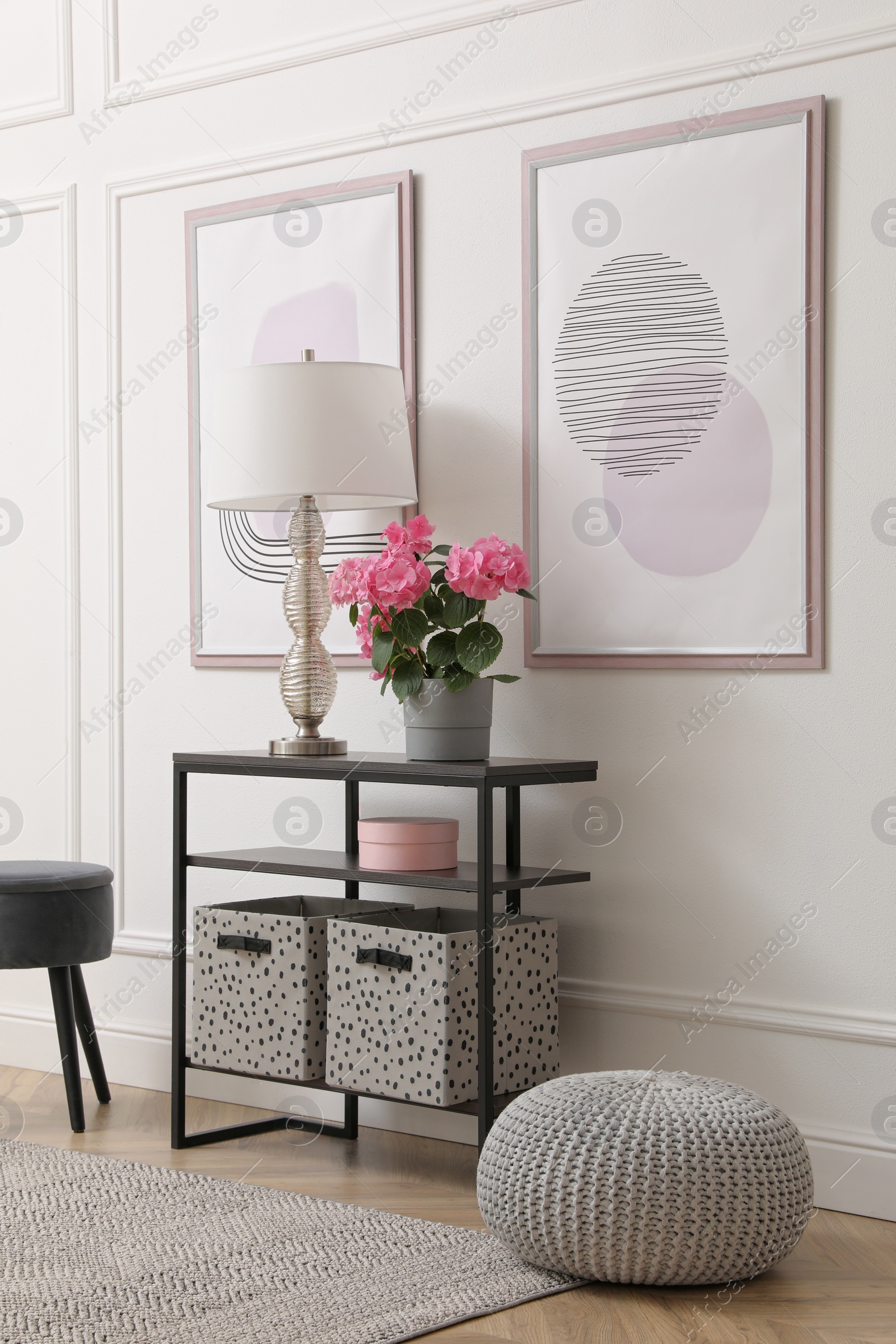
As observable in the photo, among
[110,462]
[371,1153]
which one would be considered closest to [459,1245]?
[371,1153]

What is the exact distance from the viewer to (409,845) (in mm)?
2689

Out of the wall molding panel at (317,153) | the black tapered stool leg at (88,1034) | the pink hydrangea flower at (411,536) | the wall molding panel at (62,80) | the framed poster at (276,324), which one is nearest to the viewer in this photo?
the wall molding panel at (317,153)

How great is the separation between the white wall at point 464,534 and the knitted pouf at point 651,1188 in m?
0.50

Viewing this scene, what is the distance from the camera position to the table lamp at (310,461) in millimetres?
2826

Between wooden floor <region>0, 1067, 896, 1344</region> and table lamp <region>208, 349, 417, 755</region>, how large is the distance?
83 centimetres

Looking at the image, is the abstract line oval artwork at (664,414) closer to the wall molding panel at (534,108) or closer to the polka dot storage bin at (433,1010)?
the wall molding panel at (534,108)

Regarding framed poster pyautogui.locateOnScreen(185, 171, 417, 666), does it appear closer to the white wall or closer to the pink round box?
the white wall

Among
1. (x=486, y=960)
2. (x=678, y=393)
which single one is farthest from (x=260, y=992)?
(x=678, y=393)

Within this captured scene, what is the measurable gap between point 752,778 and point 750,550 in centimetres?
43

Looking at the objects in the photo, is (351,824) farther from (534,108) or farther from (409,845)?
(534,108)

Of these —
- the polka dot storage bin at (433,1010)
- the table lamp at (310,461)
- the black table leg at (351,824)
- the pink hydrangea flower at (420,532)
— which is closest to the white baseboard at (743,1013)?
the polka dot storage bin at (433,1010)

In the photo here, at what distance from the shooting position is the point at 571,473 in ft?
9.54

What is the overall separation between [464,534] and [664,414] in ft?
1.72

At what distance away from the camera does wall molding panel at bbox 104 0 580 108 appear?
120 inches
